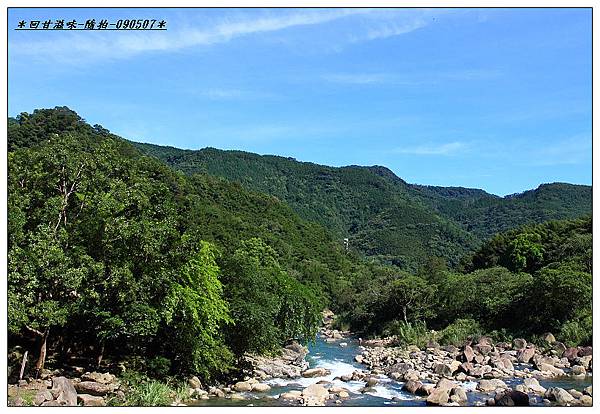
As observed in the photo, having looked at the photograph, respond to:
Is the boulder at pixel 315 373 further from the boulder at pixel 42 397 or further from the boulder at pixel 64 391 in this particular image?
the boulder at pixel 42 397

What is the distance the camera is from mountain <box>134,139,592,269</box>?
123m

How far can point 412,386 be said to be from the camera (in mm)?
20969

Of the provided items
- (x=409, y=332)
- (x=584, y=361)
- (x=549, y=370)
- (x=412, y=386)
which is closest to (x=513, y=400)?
(x=412, y=386)

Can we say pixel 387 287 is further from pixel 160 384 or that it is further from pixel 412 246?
pixel 412 246

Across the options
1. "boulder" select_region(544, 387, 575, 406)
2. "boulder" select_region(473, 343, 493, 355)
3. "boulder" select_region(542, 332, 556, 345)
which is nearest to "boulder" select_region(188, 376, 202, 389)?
"boulder" select_region(544, 387, 575, 406)

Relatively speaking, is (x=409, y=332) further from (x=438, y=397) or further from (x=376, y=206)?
(x=376, y=206)

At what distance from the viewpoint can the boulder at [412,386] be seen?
20.8m

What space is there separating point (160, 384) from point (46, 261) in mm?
4932

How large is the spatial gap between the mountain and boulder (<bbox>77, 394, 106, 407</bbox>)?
95200 millimetres

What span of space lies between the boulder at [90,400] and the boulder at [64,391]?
22 cm

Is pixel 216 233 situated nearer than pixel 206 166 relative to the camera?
Yes

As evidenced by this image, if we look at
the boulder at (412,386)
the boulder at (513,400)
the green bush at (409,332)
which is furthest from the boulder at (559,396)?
the green bush at (409,332)

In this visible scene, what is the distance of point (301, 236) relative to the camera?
7950 centimetres
